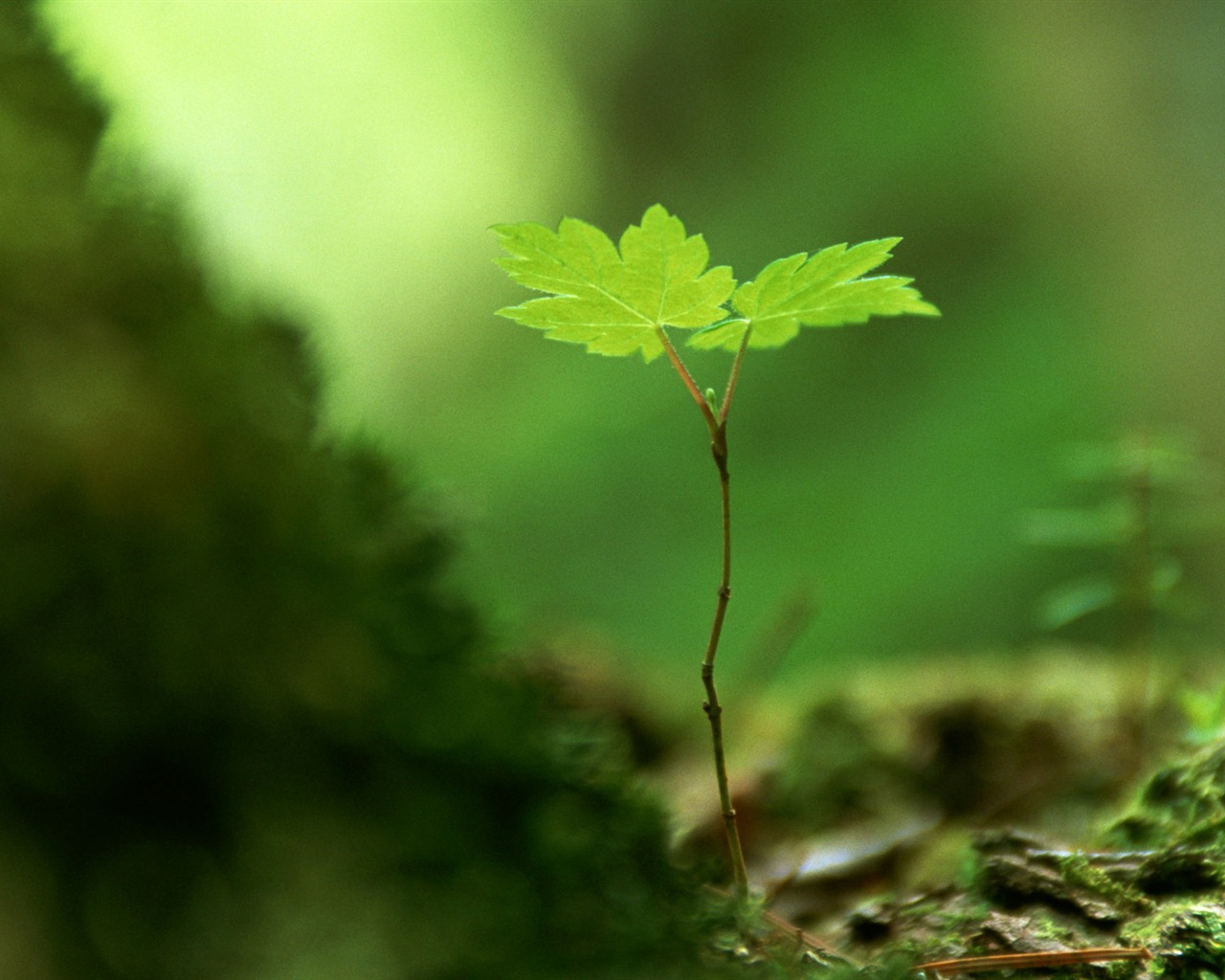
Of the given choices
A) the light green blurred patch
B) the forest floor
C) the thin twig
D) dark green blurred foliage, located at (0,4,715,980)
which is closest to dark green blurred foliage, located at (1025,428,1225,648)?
the forest floor

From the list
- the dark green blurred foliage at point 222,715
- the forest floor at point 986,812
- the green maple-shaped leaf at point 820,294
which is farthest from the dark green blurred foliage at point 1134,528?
the dark green blurred foliage at point 222,715

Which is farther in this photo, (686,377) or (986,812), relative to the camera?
(986,812)

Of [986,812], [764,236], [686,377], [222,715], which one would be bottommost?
[222,715]

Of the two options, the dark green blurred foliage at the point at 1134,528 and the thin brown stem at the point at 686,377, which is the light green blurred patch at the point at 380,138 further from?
the thin brown stem at the point at 686,377

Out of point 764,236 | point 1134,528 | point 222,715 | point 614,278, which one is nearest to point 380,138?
point 764,236

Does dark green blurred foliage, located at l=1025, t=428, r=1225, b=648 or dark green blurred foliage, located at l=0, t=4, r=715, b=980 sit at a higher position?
dark green blurred foliage, located at l=1025, t=428, r=1225, b=648

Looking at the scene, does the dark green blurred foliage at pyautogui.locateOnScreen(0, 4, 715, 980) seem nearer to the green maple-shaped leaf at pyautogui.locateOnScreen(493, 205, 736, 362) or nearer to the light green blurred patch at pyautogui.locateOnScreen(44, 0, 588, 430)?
the green maple-shaped leaf at pyautogui.locateOnScreen(493, 205, 736, 362)

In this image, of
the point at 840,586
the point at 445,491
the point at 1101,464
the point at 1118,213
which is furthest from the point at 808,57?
the point at 445,491

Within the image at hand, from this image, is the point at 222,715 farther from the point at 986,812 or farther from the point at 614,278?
the point at 986,812
